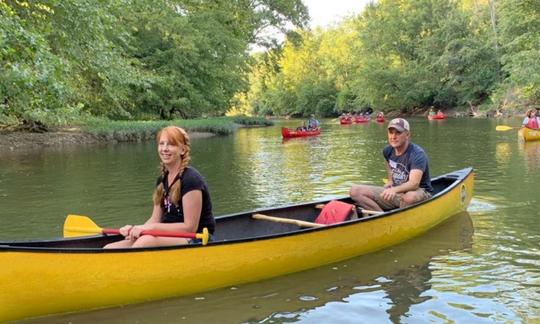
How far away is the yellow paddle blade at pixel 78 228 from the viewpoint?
5789 millimetres

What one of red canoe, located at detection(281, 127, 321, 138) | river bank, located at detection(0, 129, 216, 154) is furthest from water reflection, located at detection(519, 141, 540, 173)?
river bank, located at detection(0, 129, 216, 154)

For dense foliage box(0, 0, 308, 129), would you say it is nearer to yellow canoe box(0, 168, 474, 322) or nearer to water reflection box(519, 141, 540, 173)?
yellow canoe box(0, 168, 474, 322)

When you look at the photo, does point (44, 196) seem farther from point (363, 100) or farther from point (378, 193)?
point (363, 100)

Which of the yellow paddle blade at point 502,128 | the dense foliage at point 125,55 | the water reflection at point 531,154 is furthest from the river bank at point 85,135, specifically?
the water reflection at point 531,154

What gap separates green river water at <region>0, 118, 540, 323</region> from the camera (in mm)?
5430

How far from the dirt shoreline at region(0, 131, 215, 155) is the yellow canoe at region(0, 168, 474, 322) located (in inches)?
756

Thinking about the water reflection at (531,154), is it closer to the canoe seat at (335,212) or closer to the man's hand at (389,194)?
the man's hand at (389,194)

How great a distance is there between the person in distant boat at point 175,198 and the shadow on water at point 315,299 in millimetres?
665

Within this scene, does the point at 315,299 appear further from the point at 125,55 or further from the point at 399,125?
the point at 125,55

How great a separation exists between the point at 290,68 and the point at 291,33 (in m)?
34.2

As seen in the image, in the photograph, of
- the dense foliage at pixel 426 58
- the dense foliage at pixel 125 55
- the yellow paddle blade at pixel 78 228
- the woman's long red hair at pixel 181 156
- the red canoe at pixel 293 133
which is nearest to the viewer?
the woman's long red hair at pixel 181 156

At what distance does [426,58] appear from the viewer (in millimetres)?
55344

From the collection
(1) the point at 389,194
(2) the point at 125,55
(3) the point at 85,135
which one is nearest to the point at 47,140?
(3) the point at 85,135

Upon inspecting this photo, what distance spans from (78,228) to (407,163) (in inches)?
175
